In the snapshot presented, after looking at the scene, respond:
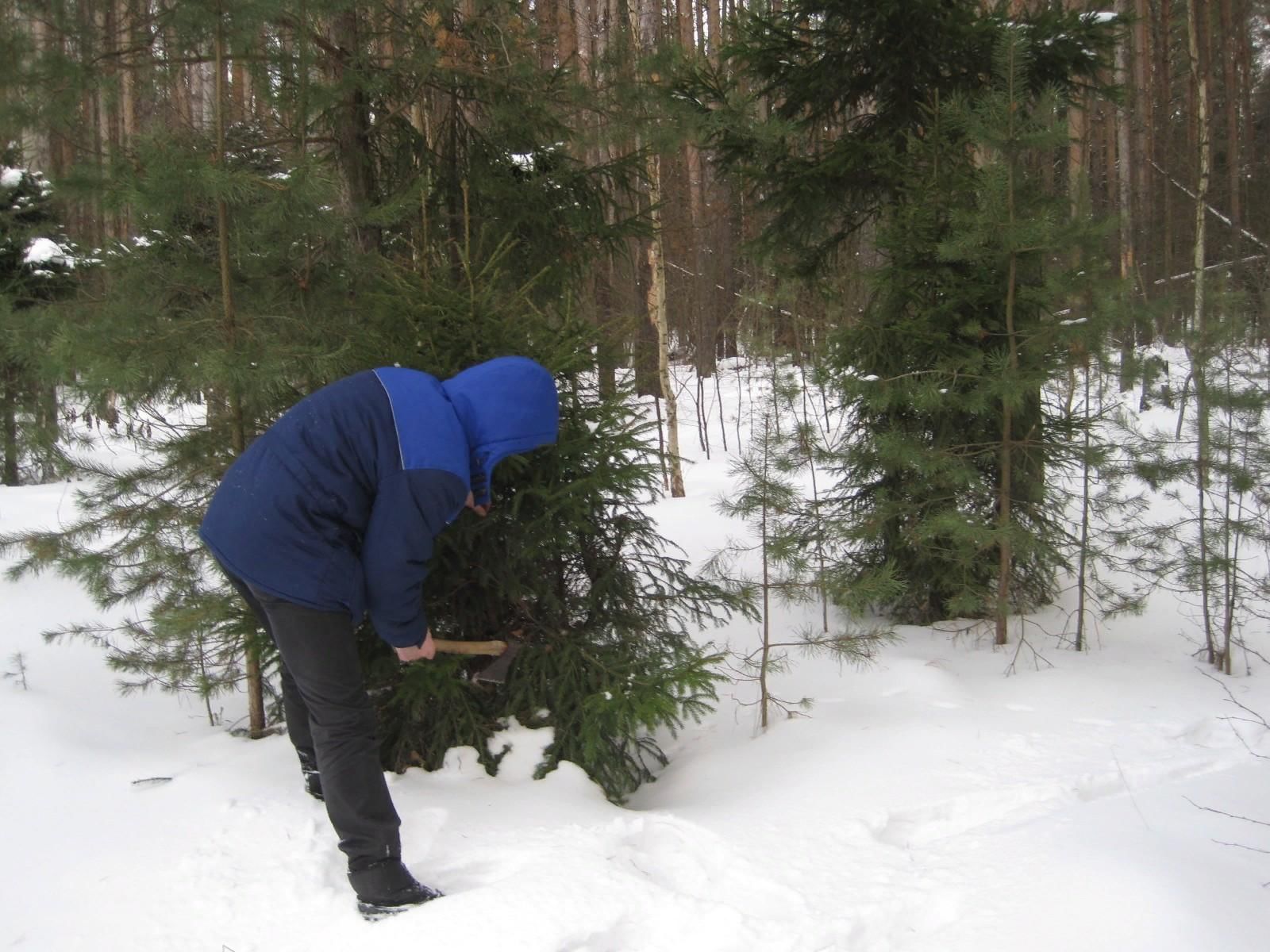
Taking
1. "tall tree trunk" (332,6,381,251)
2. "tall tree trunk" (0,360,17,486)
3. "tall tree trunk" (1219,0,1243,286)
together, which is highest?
"tall tree trunk" (1219,0,1243,286)

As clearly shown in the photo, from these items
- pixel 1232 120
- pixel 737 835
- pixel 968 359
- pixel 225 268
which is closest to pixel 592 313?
pixel 968 359

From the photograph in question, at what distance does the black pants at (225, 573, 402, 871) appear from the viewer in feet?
8.74

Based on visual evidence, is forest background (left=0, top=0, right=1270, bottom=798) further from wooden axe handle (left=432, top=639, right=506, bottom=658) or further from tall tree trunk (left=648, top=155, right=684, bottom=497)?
tall tree trunk (left=648, top=155, right=684, bottom=497)

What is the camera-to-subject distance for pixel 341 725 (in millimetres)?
2736

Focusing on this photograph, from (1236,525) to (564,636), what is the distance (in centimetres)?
407

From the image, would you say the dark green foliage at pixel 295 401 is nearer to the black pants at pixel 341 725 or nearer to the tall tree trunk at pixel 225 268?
the tall tree trunk at pixel 225 268

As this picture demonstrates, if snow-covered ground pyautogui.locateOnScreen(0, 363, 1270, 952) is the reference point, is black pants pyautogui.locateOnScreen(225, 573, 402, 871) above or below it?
above

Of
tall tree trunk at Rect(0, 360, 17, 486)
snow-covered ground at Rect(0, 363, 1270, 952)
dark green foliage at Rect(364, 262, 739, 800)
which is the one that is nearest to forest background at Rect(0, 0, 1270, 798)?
dark green foliage at Rect(364, 262, 739, 800)

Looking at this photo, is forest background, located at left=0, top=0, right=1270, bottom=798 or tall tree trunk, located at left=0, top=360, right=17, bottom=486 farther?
tall tree trunk, located at left=0, top=360, right=17, bottom=486

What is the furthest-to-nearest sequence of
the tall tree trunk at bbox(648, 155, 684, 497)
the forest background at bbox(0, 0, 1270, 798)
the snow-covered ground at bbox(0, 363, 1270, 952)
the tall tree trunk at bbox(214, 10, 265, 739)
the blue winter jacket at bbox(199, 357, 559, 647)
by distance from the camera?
the tall tree trunk at bbox(648, 155, 684, 497) → the tall tree trunk at bbox(214, 10, 265, 739) → the forest background at bbox(0, 0, 1270, 798) → the blue winter jacket at bbox(199, 357, 559, 647) → the snow-covered ground at bbox(0, 363, 1270, 952)

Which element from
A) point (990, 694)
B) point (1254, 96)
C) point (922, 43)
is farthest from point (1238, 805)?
point (1254, 96)

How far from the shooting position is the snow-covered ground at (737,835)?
2.53 metres

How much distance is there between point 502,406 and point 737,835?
5.95 feet

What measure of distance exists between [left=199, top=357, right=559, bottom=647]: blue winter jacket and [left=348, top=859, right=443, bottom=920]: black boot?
2.46ft
